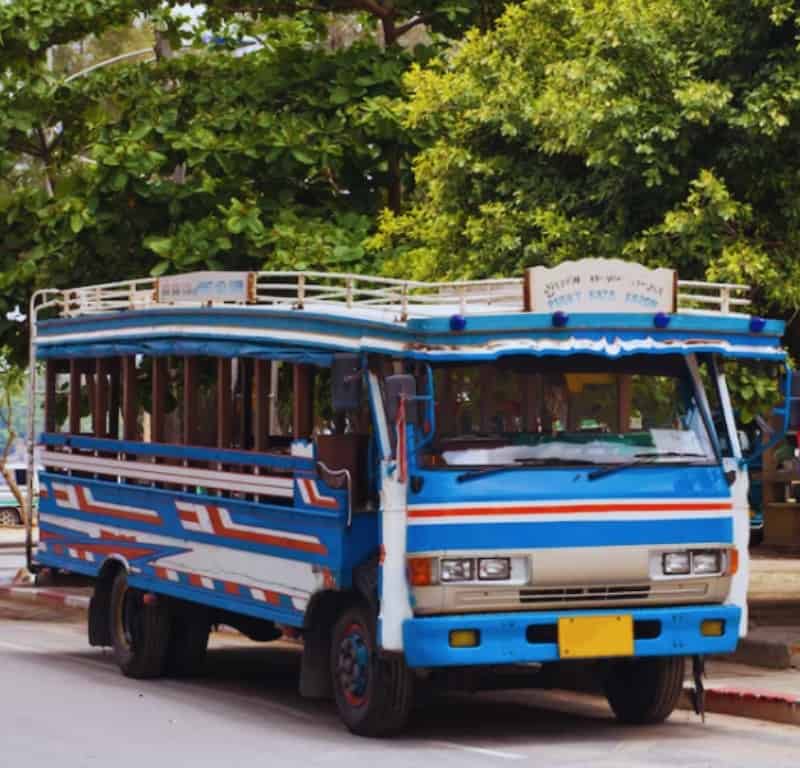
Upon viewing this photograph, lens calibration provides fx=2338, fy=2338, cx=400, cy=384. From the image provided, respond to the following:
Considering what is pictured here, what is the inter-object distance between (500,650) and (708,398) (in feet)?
7.07

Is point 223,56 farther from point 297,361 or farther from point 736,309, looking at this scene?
point 297,361

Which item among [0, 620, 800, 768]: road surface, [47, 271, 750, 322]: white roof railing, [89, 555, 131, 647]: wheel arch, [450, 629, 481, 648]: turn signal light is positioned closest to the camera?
[0, 620, 800, 768]: road surface

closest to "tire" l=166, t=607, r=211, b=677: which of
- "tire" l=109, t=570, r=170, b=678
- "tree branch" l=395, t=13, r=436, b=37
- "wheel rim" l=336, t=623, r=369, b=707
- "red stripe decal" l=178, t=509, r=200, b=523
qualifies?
"tire" l=109, t=570, r=170, b=678

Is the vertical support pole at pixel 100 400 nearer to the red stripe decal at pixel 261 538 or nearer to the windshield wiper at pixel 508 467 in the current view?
the red stripe decal at pixel 261 538

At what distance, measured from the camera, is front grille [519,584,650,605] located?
13.4m

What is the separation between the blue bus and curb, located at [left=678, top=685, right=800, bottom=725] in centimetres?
65

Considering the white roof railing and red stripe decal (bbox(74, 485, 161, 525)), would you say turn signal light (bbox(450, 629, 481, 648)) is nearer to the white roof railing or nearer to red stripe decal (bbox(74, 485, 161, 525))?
the white roof railing

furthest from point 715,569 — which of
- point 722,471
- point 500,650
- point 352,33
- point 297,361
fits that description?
point 352,33

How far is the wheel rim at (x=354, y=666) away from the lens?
13.9 metres

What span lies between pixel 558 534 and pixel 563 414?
2.61 feet

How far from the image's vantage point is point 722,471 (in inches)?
550

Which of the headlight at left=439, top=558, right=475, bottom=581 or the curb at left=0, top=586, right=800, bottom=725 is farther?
the curb at left=0, top=586, right=800, bottom=725

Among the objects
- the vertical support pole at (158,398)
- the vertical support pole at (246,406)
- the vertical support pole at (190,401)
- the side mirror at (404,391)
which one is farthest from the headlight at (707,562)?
the vertical support pole at (158,398)

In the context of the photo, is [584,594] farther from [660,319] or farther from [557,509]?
[660,319]
